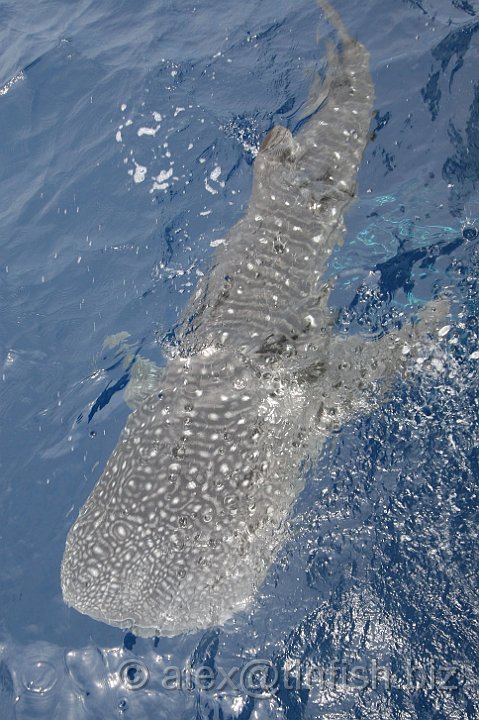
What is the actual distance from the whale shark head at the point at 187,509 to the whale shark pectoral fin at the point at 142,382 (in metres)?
0.48

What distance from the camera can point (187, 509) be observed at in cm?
546

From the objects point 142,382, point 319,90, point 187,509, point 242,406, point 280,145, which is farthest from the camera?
point 319,90

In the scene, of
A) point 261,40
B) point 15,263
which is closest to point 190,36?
point 261,40

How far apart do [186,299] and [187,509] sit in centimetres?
312

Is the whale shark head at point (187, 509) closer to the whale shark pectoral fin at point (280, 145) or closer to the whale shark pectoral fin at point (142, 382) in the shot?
the whale shark pectoral fin at point (142, 382)

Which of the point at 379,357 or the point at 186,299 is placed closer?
the point at 379,357

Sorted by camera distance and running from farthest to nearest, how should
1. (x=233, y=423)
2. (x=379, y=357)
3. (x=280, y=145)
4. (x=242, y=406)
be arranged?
(x=280, y=145) → (x=379, y=357) → (x=242, y=406) → (x=233, y=423)

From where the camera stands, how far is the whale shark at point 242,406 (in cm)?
534

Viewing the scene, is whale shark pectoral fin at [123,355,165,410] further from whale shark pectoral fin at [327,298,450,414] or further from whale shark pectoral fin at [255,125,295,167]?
whale shark pectoral fin at [255,125,295,167]
